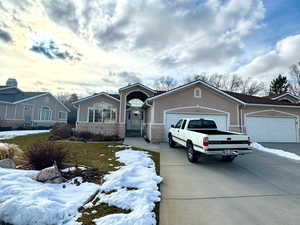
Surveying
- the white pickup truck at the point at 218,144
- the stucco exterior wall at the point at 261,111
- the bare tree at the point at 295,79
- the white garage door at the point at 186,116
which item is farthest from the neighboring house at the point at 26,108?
Answer: the bare tree at the point at 295,79

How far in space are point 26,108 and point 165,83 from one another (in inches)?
1021

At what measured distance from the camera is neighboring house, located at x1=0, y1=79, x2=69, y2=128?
64.9 feet

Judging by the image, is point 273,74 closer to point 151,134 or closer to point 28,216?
point 151,134

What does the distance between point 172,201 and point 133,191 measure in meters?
0.96

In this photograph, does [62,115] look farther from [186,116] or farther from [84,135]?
[186,116]

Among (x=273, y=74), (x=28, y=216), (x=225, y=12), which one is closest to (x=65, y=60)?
(x=225, y=12)

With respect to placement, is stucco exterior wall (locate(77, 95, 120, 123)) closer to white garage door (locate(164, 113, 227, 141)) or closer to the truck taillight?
white garage door (locate(164, 113, 227, 141))

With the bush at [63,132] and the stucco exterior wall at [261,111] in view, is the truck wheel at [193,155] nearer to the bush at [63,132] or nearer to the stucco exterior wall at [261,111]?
the stucco exterior wall at [261,111]

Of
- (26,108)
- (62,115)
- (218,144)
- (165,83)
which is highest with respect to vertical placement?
(165,83)

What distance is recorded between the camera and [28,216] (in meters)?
2.65

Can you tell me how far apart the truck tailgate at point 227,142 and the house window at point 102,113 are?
12.2m

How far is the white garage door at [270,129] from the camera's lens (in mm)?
13672

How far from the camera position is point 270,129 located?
45.2ft

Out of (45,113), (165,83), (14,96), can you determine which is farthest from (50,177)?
(165,83)
